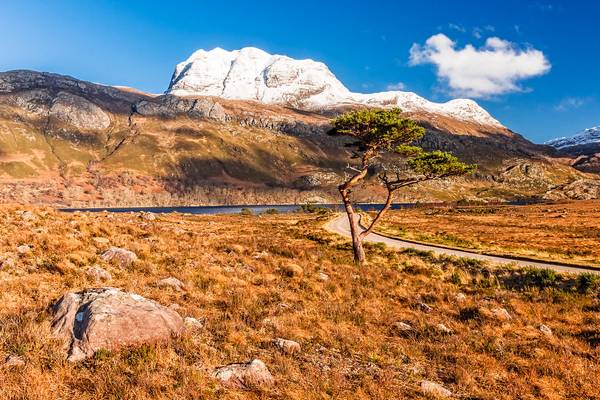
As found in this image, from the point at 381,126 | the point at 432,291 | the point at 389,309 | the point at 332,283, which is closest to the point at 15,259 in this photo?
the point at 332,283

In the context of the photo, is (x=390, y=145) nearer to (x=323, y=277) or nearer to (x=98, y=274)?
(x=323, y=277)

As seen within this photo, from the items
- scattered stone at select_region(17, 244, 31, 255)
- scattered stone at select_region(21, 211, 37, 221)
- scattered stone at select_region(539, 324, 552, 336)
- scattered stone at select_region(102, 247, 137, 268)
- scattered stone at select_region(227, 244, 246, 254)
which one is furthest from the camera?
scattered stone at select_region(227, 244, 246, 254)

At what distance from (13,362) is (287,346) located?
5974mm

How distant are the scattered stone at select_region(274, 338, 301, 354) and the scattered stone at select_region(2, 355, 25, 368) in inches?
222

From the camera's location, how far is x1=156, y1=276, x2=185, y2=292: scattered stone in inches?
574

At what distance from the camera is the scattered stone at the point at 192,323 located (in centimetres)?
1068

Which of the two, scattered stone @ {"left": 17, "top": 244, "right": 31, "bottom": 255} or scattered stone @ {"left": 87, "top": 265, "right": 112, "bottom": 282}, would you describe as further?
scattered stone @ {"left": 17, "top": 244, "right": 31, "bottom": 255}

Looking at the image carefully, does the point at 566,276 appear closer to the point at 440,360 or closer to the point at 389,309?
the point at 389,309

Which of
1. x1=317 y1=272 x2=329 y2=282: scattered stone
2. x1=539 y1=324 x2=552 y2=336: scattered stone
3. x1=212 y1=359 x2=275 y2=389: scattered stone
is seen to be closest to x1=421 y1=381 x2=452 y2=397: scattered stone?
x1=212 y1=359 x2=275 y2=389: scattered stone

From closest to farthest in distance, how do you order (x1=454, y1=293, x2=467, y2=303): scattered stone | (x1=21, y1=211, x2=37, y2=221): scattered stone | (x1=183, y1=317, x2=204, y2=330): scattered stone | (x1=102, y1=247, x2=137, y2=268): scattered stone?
(x1=183, y1=317, x2=204, y2=330): scattered stone < (x1=102, y1=247, x2=137, y2=268): scattered stone < (x1=454, y1=293, x2=467, y2=303): scattered stone < (x1=21, y1=211, x2=37, y2=221): scattered stone

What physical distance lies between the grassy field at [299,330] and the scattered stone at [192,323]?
242 millimetres

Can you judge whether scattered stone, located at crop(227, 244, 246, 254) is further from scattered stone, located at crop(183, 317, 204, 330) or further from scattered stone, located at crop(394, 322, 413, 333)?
scattered stone, located at crop(183, 317, 204, 330)

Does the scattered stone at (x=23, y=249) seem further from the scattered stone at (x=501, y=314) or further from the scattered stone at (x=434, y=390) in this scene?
the scattered stone at (x=501, y=314)

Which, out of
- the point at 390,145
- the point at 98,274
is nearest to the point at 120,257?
the point at 98,274
